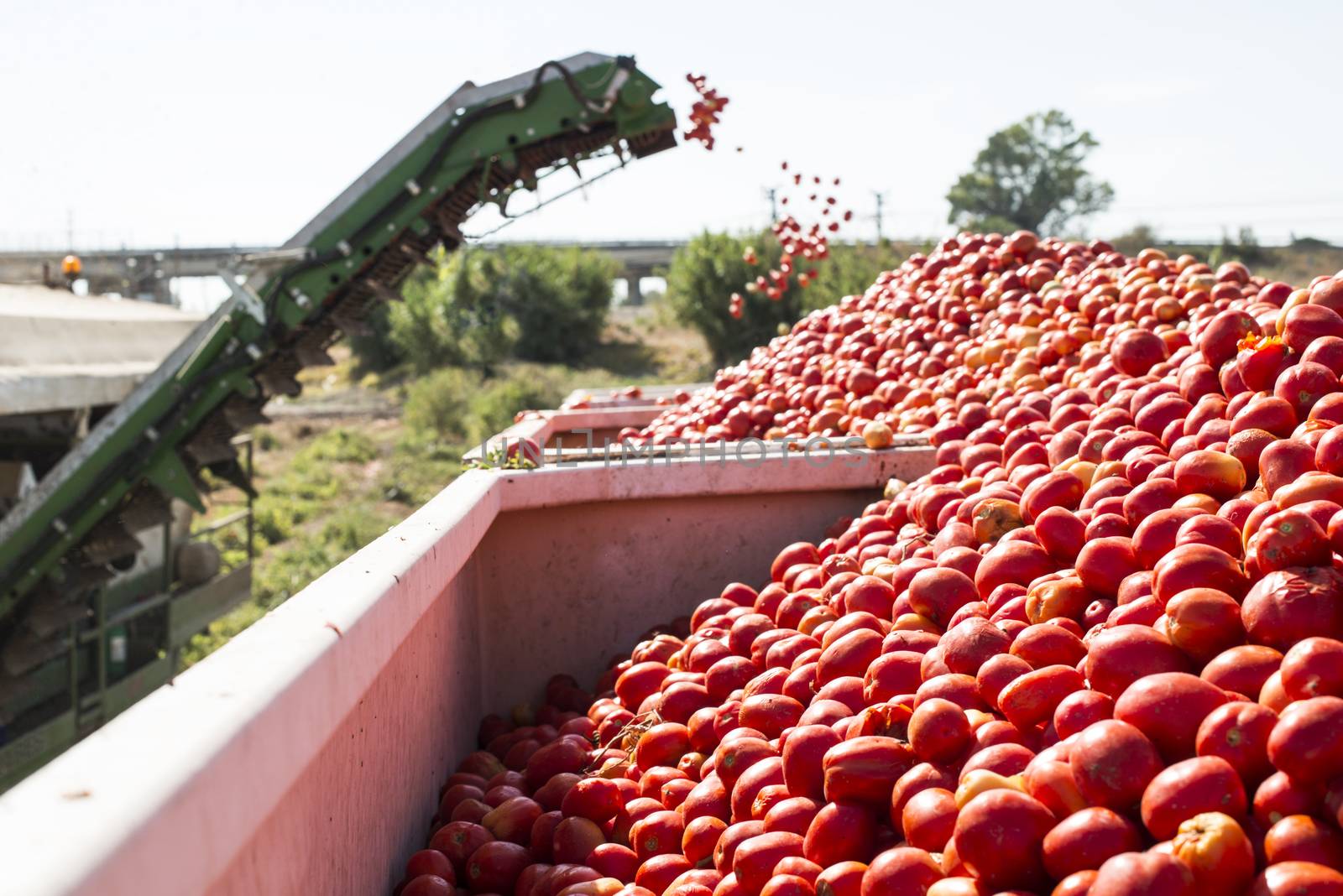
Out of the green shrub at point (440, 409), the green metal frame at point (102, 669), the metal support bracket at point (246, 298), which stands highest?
the metal support bracket at point (246, 298)

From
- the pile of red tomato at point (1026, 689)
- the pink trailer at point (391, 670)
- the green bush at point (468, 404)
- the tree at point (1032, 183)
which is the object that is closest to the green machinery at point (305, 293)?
the pink trailer at point (391, 670)

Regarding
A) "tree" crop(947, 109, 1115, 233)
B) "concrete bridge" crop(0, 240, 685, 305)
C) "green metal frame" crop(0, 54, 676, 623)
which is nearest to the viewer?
"green metal frame" crop(0, 54, 676, 623)

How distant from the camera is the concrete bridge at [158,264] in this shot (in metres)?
12.9

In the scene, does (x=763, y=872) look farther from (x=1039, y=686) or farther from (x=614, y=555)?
(x=614, y=555)

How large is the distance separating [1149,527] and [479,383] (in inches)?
1221

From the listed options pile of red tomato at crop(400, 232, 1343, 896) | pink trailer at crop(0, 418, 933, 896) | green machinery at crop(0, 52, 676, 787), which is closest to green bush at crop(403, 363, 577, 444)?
green machinery at crop(0, 52, 676, 787)

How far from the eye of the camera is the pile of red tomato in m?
1.62

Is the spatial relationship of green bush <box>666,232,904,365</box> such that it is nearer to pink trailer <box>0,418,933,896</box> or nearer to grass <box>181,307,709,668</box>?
grass <box>181,307,709,668</box>

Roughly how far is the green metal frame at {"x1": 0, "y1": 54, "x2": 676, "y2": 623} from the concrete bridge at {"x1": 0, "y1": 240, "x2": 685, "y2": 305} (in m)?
5.37

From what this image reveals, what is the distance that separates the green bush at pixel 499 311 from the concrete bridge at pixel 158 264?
2.39 metres

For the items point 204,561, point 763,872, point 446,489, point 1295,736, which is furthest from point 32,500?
point 1295,736

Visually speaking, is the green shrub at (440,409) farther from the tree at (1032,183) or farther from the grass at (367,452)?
the tree at (1032,183)

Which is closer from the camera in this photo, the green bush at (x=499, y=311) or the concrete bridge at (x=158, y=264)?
the concrete bridge at (x=158, y=264)

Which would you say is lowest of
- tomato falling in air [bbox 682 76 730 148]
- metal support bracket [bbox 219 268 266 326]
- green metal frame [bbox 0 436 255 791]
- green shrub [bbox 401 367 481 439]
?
green metal frame [bbox 0 436 255 791]
